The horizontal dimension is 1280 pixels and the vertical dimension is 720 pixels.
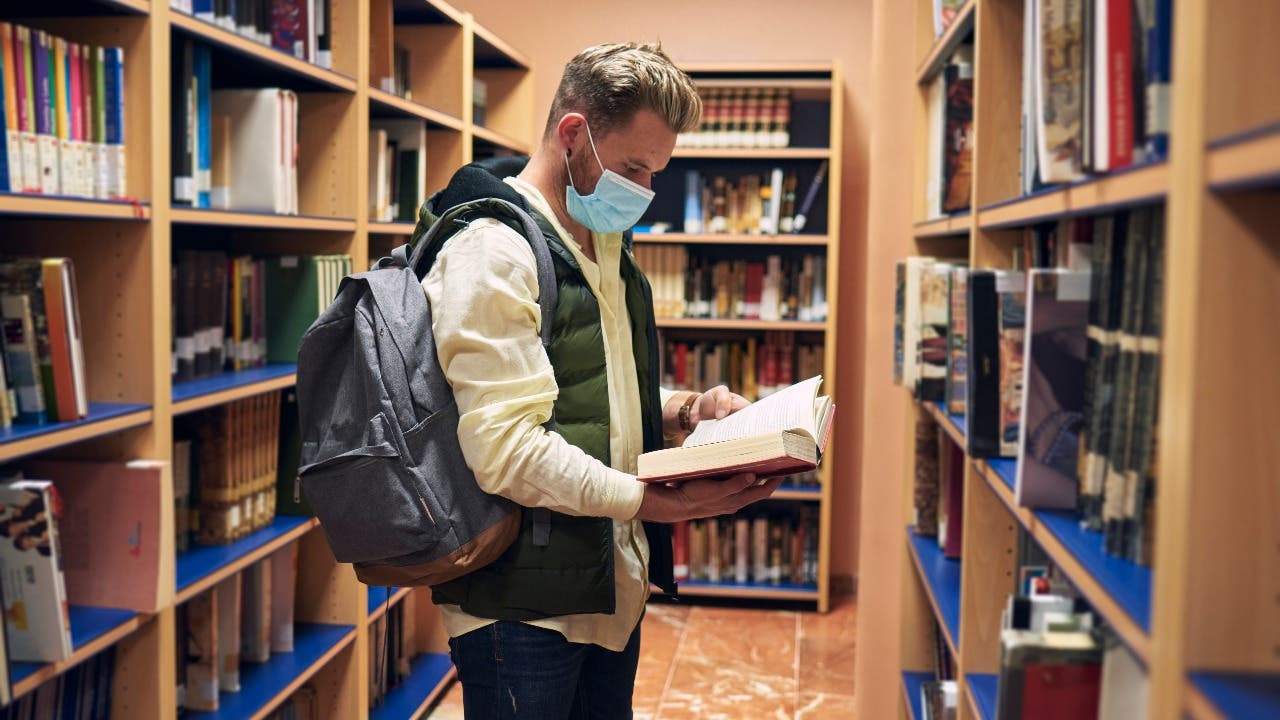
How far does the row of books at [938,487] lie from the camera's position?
2242mm

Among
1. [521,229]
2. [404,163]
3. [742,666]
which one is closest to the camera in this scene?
[521,229]

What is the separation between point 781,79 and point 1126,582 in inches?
152

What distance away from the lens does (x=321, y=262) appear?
8.39 feet

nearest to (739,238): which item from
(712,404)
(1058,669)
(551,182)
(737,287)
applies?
(737,287)

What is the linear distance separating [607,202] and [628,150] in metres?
0.08

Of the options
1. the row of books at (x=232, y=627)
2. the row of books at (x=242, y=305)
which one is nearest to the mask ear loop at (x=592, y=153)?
the row of books at (x=242, y=305)

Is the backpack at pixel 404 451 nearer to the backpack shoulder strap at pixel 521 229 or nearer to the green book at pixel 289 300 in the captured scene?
the backpack shoulder strap at pixel 521 229

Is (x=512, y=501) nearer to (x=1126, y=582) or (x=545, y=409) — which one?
(x=545, y=409)

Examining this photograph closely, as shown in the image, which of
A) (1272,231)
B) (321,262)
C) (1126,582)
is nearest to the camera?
(1272,231)

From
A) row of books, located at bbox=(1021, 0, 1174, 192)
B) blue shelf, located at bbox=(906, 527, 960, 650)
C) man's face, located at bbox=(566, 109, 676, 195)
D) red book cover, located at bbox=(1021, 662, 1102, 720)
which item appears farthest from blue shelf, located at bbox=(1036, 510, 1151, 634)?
man's face, located at bbox=(566, 109, 676, 195)

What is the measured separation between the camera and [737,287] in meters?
4.56

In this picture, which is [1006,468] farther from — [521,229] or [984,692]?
[521,229]

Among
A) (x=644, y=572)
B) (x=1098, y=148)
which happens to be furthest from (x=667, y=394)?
(x=1098, y=148)

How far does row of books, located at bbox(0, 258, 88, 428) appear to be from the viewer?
5.41ft
